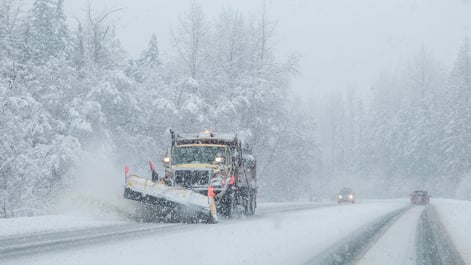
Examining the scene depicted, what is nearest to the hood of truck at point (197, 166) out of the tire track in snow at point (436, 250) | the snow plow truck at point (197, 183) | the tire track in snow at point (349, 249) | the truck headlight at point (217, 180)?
the snow plow truck at point (197, 183)

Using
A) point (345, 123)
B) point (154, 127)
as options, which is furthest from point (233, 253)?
point (345, 123)

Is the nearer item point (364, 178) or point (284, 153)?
point (284, 153)

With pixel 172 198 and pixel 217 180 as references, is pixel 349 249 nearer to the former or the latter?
pixel 172 198

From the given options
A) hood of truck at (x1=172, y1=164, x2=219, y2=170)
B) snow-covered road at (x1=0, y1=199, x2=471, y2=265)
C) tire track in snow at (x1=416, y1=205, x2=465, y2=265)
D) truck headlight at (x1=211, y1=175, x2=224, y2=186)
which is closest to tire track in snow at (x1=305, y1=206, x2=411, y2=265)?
snow-covered road at (x1=0, y1=199, x2=471, y2=265)

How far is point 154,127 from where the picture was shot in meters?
36.6

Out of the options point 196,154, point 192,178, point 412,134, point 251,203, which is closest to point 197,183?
point 192,178

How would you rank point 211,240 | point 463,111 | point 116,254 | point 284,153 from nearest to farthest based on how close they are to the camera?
point 116,254 < point 211,240 < point 284,153 < point 463,111

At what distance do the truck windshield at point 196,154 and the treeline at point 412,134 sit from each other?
51480mm

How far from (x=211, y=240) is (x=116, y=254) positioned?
2.72 meters

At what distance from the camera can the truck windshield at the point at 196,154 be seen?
19.2m

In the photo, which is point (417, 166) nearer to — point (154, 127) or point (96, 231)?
point (154, 127)

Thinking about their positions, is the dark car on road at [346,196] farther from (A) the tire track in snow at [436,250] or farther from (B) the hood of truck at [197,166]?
(A) the tire track in snow at [436,250]

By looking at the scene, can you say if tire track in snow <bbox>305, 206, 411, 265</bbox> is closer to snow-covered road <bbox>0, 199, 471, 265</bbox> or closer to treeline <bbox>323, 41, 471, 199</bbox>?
snow-covered road <bbox>0, 199, 471, 265</bbox>

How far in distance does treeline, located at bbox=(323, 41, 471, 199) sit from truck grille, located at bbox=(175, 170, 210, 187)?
52354 mm
